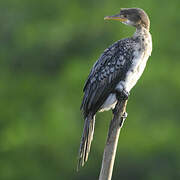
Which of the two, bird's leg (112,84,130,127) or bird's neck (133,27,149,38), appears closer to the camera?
bird's leg (112,84,130,127)

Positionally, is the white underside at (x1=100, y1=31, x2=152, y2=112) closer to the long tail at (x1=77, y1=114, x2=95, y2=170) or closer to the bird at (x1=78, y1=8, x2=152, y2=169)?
the bird at (x1=78, y1=8, x2=152, y2=169)

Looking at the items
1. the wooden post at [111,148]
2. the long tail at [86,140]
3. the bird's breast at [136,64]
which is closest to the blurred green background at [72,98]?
the bird's breast at [136,64]

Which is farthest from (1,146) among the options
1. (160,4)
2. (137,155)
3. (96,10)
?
(160,4)

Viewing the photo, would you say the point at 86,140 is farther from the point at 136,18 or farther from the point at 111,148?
the point at 136,18

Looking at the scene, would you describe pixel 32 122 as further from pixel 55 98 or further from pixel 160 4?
pixel 160 4

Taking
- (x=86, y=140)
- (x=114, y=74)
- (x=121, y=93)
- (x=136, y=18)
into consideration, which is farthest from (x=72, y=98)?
(x=86, y=140)

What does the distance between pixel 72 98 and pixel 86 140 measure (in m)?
8.30

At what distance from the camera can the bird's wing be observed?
608 cm

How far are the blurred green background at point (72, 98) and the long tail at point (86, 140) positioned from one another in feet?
23.4

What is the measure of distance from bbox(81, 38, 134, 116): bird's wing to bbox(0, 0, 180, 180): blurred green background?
683cm

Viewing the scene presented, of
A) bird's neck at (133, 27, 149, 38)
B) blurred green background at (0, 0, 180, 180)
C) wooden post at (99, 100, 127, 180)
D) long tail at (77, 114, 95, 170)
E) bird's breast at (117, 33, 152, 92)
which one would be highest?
bird's neck at (133, 27, 149, 38)

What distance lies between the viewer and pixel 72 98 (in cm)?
1399

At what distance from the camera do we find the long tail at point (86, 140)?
18.2 feet

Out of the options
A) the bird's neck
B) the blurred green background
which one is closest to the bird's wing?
the bird's neck
